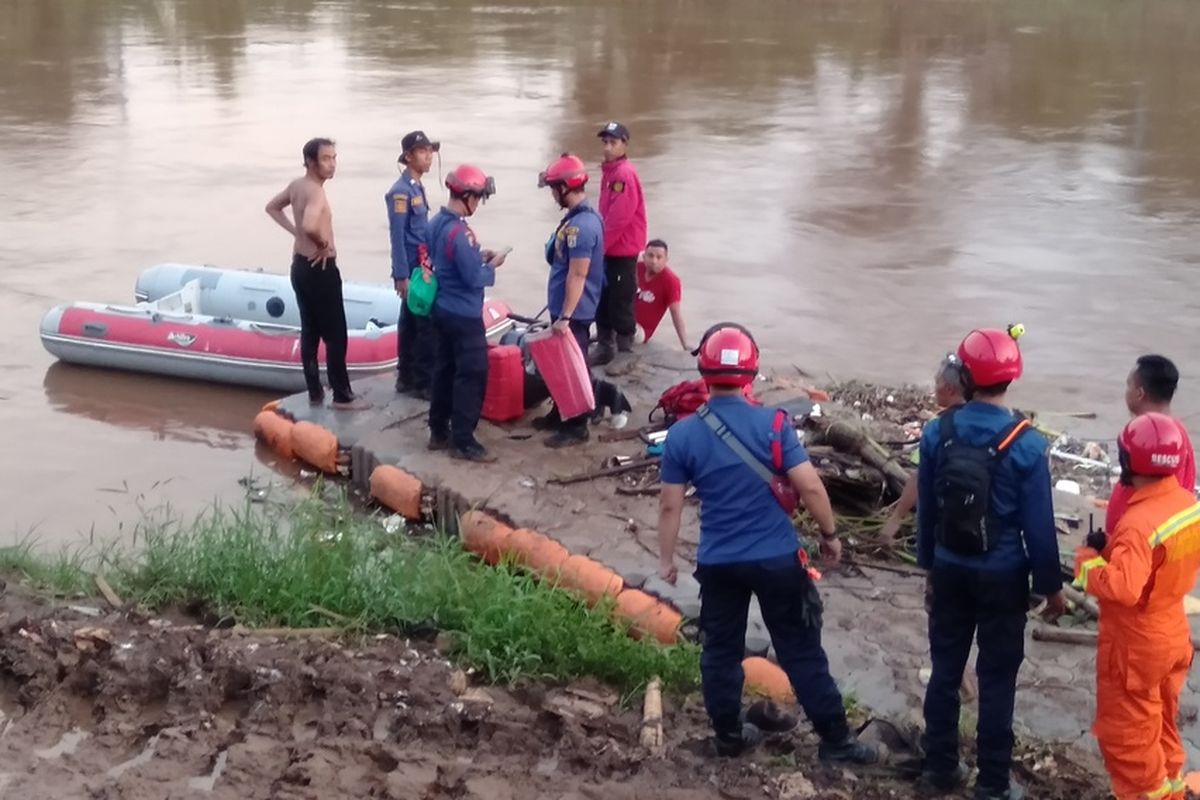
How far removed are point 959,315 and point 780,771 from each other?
28.8 ft

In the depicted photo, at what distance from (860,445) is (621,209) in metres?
2.57

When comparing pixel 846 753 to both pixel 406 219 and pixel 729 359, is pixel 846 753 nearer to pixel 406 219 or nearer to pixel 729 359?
pixel 729 359

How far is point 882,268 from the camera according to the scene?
14477mm

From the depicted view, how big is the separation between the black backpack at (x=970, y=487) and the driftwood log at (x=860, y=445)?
276 cm

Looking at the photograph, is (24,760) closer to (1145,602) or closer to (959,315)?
(1145,602)

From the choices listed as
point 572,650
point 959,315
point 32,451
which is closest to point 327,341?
point 32,451

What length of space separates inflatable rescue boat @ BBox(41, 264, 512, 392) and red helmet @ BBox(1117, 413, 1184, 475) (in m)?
6.43

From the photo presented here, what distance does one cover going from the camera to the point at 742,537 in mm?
4773

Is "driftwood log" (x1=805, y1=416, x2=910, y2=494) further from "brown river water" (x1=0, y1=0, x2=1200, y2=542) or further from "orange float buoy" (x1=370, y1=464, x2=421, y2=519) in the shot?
"brown river water" (x1=0, y1=0, x2=1200, y2=542)

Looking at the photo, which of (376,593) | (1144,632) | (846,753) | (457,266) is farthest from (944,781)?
(457,266)

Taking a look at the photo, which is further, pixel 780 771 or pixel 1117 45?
pixel 1117 45

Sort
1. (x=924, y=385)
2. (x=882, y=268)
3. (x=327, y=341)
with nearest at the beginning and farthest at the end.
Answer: (x=327, y=341) < (x=924, y=385) < (x=882, y=268)

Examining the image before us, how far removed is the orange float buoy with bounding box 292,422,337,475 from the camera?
347 inches

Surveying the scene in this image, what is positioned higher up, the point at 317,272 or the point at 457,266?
the point at 457,266
